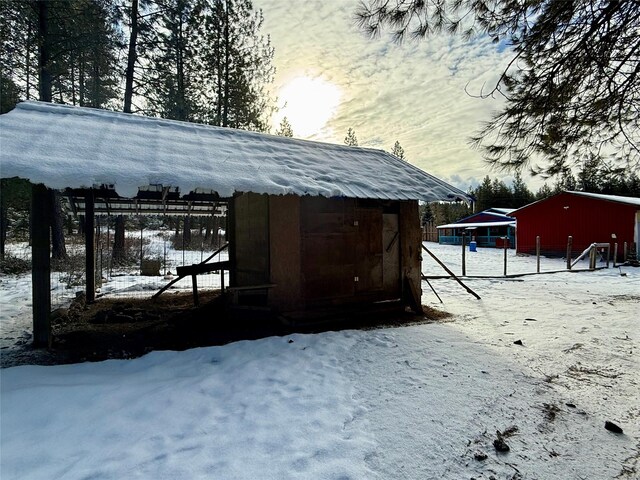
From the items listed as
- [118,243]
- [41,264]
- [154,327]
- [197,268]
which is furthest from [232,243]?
[118,243]

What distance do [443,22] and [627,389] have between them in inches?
171

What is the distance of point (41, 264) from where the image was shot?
429cm

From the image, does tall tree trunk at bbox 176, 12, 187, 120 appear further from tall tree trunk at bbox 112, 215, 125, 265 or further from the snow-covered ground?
the snow-covered ground

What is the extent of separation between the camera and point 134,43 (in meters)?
13.1

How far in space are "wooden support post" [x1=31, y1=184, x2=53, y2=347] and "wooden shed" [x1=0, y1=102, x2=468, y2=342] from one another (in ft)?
0.07

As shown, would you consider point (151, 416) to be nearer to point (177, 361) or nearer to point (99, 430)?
point (99, 430)

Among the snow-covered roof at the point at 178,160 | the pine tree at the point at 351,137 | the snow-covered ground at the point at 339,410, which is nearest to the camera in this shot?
the snow-covered ground at the point at 339,410

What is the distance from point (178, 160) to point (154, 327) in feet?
9.05

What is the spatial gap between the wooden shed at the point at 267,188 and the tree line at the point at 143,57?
25.4 feet

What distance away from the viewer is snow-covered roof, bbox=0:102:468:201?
3.93 m

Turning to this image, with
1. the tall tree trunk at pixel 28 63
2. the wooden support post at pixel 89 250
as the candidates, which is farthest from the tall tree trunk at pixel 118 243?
the wooden support post at pixel 89 250

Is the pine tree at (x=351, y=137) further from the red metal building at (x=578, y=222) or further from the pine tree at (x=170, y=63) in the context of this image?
the pine tree at (x=170, y=63)

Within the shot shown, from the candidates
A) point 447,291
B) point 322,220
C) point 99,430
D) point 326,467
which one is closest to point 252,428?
point 326,467

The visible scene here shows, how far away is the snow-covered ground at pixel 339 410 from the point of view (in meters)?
2.27
